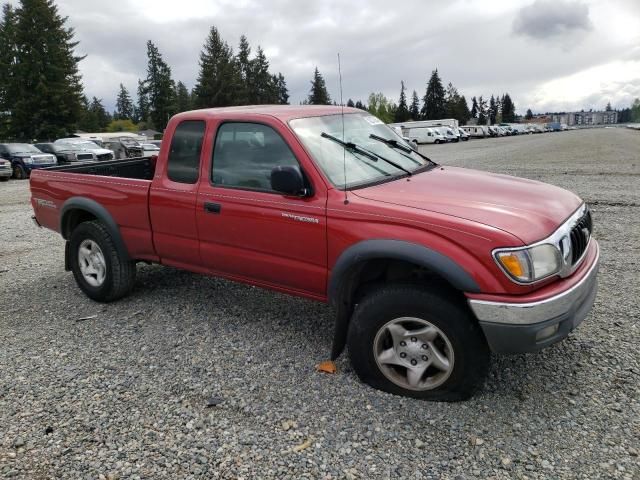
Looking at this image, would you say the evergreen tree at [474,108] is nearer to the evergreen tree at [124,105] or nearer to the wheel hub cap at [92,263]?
the evergreen tree at [124,105]

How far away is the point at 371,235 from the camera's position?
10.7ft

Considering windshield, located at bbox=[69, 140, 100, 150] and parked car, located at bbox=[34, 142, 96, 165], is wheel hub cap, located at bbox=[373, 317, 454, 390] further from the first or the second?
windshield, located at bbox=[69, 140, 100, 150]

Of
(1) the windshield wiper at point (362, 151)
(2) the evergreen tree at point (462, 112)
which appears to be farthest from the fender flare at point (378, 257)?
(2) the evergreen tree at point (462, 112)

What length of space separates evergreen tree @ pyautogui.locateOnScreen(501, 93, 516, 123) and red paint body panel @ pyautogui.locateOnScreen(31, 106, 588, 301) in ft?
528

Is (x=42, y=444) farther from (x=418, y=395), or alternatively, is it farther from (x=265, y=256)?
(x=418, y=395)

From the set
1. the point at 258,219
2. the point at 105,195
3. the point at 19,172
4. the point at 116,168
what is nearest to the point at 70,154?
the point at 19,172

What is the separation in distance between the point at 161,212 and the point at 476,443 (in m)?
3.03

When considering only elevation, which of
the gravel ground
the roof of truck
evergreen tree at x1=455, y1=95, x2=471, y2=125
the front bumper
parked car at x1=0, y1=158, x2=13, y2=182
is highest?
evergreen tree at x1=455, y1=95, x2=471, y2=125

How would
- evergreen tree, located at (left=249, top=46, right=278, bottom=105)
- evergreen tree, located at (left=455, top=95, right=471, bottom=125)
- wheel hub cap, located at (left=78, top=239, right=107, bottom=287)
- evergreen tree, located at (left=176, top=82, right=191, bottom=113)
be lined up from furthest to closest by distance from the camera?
1. evergreen tree, located at (left=455, top=95, right=471, bottom=125)
2. evergreen tree, located at (left=176, top=82, right=191, bottom=113)
3. evergreen tree, located at (left=249, top=46, right=278, bottom=105)
4. wheel hub cap, located at (left=78, top=239, right=107, bottom=287)

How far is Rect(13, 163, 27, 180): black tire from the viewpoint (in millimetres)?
21219

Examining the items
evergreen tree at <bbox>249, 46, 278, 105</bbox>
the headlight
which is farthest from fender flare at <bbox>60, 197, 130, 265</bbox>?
evergreen tree at <bbox>249, 46, 278, 105</bbox>

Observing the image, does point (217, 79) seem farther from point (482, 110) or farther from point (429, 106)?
point (482, 110)

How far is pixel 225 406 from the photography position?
3.31 metres

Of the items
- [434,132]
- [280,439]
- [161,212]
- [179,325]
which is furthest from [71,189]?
[434,132]
